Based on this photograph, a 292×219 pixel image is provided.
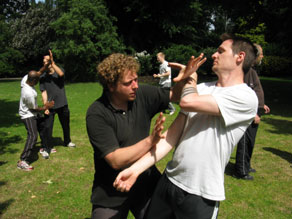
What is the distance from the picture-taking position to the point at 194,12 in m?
22.5

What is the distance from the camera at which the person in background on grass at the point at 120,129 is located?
1.97 metres

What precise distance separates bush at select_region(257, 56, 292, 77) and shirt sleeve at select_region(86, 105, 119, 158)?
28.2m

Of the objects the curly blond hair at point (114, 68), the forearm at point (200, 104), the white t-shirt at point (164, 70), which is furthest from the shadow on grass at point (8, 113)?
the forearm at point (200, 104)

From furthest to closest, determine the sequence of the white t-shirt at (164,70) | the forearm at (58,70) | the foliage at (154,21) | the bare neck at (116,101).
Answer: the foliage at (154,21), the white t-shirt at (164,70), the forearm at (58,70), the bare neck at (116,101)

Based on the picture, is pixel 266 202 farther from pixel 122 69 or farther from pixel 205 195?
pixel 122 69

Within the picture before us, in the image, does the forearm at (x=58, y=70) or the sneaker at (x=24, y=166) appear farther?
the forearm at (x=58, y=70)

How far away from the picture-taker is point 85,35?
19.3 metres

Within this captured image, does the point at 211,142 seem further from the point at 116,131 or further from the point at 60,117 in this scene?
the point at 60,117

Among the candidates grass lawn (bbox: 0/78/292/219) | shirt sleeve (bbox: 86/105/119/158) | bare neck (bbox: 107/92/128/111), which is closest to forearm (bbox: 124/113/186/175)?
shirt sleeve (bbox: 86/105/119/158)

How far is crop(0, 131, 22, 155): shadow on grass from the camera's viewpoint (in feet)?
19.8

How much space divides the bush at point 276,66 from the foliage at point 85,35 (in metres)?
16.3

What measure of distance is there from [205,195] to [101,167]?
0.91 m

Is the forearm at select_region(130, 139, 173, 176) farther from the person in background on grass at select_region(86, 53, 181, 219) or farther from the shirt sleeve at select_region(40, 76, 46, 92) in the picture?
the shirt sleeve at select_region(40, 76, 46, 92)

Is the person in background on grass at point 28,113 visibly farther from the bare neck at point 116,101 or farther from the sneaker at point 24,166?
the bare neck at point 116,101
